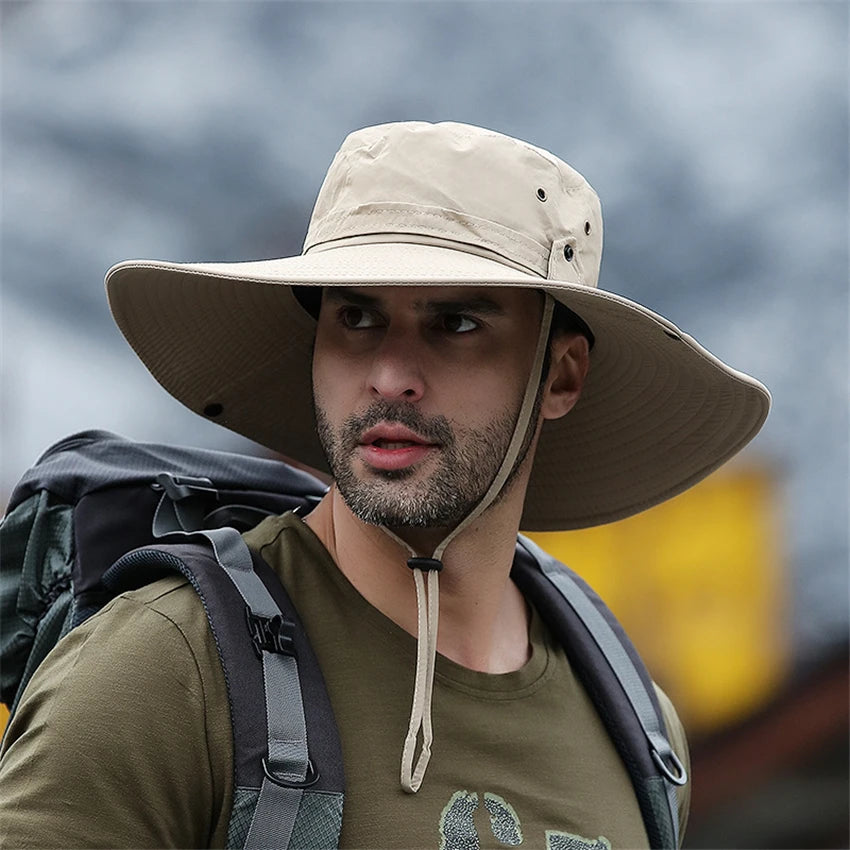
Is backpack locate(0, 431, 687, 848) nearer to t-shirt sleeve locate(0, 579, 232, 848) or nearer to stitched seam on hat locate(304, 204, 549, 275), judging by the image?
t-shirt sleeve locate(0, 579, 232, 848)

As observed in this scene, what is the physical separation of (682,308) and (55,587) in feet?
11.6

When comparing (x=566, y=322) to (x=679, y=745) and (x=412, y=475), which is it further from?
(x=679, y=745)

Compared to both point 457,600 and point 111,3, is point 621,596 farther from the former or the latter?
point 111,3

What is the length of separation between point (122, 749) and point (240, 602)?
260mm

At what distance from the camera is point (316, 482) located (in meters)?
2.23

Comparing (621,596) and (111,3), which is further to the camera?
(111,3)

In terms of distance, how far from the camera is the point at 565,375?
2.11 m

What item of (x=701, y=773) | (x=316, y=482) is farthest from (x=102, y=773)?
(x=701, y=773)

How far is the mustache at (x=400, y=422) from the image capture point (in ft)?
5.85

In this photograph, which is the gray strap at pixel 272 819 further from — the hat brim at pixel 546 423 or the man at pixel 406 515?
the hat brim at pixel 546 423

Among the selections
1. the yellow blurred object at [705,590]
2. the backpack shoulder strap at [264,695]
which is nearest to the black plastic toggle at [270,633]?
the backpack shoulder strap at [264,695]

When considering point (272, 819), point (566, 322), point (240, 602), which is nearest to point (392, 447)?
point (240, 602)

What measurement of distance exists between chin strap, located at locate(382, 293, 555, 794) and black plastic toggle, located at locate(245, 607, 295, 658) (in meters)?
0.20

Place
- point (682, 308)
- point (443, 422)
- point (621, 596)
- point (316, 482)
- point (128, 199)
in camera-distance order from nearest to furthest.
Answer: point (443, 422) → point (316, 482) → point (621, 596) → point (682, 308) → point (128, 199)
